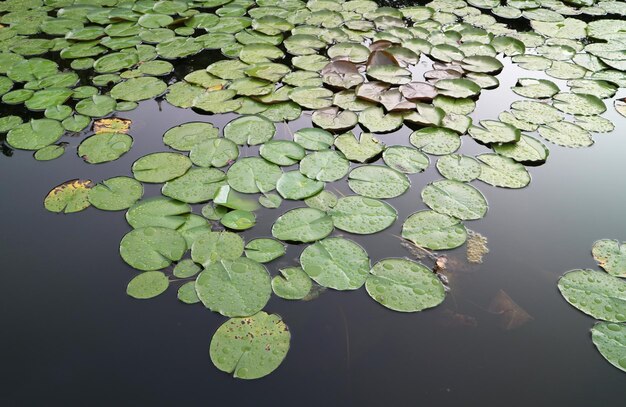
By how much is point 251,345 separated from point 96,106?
6.19 ft

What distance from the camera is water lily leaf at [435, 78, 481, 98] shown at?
303 centimetres

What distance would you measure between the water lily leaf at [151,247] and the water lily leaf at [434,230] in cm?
95

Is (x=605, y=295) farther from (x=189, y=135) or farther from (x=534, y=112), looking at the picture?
(x=189, y=135)

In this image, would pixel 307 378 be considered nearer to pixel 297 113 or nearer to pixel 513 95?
pixel 297 113

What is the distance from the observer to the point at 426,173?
99.0 inches

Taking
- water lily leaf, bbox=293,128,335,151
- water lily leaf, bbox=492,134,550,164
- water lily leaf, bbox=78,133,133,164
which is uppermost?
water lily leaf, bbox=492,134,550,164

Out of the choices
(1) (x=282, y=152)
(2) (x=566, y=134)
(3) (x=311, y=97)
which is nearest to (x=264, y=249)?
(1) (x=282, y=152)

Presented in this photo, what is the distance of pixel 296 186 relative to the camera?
93.7 inches

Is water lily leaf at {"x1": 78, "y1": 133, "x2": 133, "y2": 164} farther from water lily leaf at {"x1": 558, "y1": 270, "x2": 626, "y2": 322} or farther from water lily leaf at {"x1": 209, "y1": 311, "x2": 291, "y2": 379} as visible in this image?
water lily leaf at {"x1": 558, "y1": 270, "x2": 626, "y2": 322}

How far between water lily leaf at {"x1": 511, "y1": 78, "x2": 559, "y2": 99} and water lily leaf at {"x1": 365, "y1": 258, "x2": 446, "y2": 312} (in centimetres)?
165

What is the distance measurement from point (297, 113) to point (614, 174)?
5.44ft

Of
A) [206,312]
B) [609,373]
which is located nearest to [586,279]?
[609,373]

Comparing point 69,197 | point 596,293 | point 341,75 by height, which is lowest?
point 69,197

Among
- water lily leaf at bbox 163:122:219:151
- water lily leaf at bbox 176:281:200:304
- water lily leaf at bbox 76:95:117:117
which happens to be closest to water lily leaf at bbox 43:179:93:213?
water lily leaf at bbox 163:122:219:151
